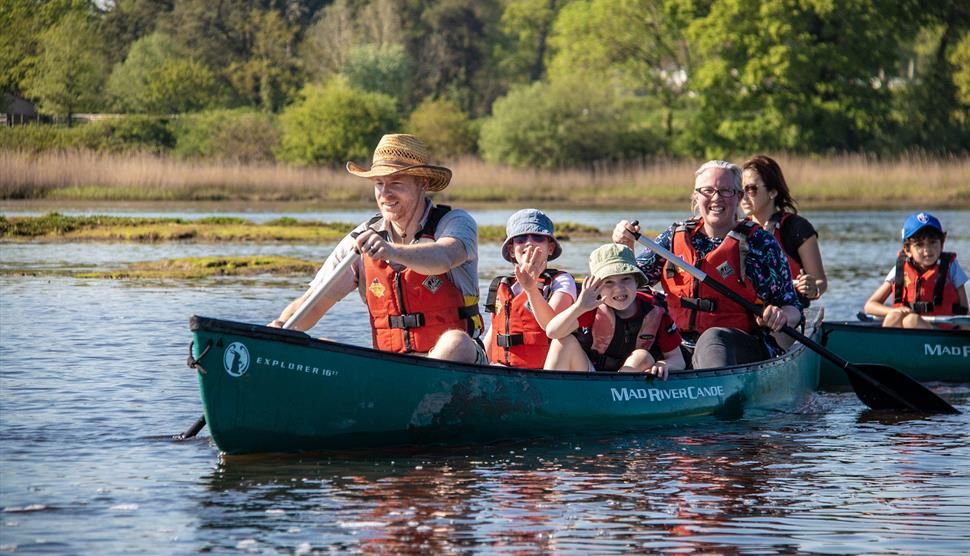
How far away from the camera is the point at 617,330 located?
25.7 feet

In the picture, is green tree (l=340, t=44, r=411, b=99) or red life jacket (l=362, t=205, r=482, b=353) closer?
red life jacket (l=362, t=205, r=482, b=353)

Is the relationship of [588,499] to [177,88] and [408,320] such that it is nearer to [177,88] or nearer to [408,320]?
[408,320]

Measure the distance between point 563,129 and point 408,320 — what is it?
35638mm

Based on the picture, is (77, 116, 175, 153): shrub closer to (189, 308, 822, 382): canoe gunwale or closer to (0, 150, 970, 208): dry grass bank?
(0, 150, 970, 208): dry grass bank

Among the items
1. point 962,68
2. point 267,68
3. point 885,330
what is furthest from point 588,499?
point 267,68

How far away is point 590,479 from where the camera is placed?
708 centimetres

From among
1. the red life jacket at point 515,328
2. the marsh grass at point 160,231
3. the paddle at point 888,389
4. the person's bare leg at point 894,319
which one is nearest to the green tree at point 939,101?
the marsh grass at point 160,231

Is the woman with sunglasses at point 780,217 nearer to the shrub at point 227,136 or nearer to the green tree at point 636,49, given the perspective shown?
the shrub at point 227,136

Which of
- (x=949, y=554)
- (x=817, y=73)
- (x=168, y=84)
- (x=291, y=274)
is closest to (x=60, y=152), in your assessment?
(x=291, y=274)

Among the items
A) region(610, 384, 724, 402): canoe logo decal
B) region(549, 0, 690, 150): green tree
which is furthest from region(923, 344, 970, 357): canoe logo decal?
region(549, 0, 690, 150): green tree

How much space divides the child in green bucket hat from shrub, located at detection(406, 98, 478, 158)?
3887cm

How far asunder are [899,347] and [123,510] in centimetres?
619

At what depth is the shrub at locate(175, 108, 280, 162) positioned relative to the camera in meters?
44.2

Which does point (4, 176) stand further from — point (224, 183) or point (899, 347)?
point (899, 347)
